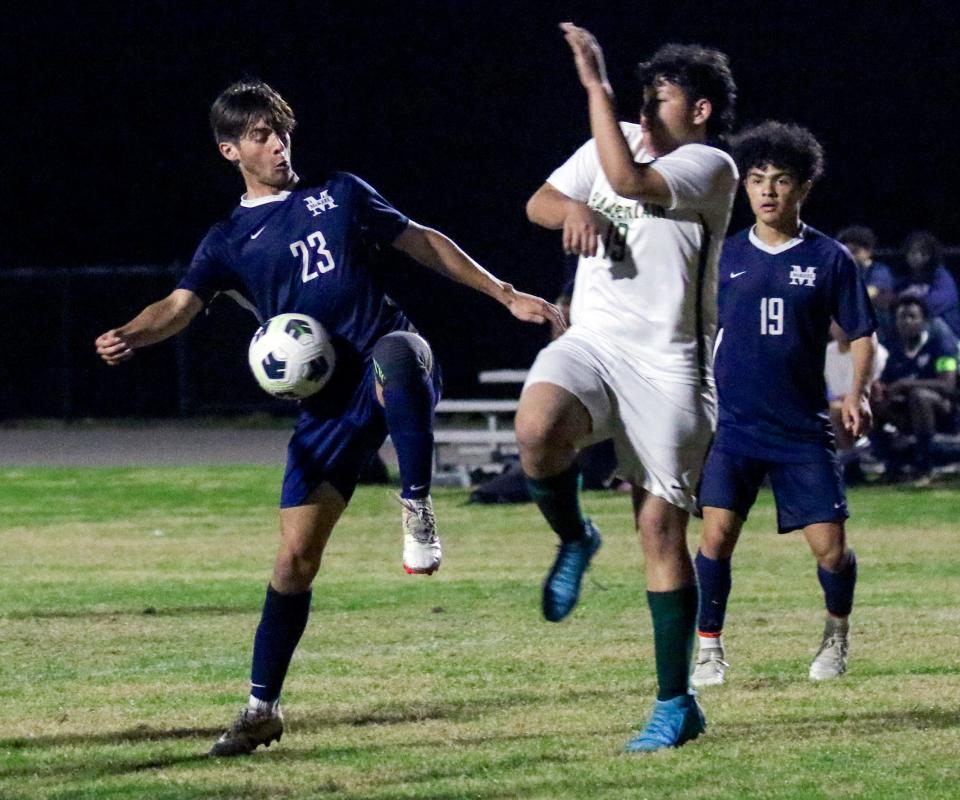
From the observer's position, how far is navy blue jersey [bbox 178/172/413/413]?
6.29 metres

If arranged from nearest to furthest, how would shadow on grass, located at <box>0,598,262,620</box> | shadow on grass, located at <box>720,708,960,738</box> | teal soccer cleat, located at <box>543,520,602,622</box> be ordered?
teal soccer cleat, located at <box>543,520,602,622</box> < shadow on grass, located at <box>720,708,960,738</box> < shadow on grass, located at <box>0,598,262,620</box>

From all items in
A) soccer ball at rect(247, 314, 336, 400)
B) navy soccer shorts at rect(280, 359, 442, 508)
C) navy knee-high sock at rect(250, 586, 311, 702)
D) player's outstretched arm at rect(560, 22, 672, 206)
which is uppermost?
player's outstretched arm at rect(560, 22, 672, 206)

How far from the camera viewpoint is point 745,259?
8016mm

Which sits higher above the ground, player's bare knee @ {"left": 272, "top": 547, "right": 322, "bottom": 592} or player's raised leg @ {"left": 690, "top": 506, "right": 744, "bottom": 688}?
player's bare knee @ {"left": 272, "top": 547, "right": 322, "bottom": 592}

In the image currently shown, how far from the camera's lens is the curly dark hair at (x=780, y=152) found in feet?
25.0

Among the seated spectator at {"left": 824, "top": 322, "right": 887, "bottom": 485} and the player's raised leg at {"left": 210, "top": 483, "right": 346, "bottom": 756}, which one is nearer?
the player's raised leg at {"left": 210, "top": 483, "right": 346, "bottom": 756}

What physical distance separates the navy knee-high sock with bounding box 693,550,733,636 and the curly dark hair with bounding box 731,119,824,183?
1.63 meters

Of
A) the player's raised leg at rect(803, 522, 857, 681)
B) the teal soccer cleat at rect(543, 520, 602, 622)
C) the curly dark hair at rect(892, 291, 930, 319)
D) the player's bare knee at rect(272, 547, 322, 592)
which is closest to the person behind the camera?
the teal soccer cleat at rect(543, 520, 602, 622)

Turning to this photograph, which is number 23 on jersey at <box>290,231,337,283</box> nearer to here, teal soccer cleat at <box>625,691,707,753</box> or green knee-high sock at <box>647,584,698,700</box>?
green knee-high sock at <box>647,584,698,700</box>

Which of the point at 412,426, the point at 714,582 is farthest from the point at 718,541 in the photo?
the point at 412,426

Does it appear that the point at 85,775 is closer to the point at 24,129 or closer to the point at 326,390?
the point at 326,390

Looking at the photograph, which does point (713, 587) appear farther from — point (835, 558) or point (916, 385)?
point (916, 385)

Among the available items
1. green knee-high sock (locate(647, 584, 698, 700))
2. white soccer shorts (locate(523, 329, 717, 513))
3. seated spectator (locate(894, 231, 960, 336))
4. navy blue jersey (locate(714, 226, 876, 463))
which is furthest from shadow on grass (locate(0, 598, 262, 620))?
seated spectator (locate(894, 231, 960, 336))

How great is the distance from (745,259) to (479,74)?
2219cm
